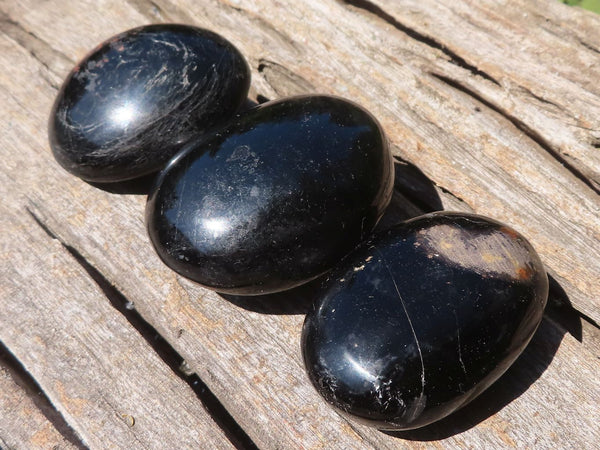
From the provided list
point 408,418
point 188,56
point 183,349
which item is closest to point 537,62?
point 188,56

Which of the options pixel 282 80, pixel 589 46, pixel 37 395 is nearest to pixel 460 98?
pixel 589 46

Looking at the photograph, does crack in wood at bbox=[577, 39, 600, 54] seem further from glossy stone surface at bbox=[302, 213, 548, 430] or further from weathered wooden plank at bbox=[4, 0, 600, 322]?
glossy stone surface at bbox=[302, 213, 548, 430]

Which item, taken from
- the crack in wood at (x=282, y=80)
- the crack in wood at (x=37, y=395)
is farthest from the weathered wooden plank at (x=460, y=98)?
the crack in wood at (x=37, y=395)

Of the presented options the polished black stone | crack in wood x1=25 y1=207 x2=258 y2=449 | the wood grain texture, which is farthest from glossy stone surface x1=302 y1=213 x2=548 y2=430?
crack in wood x1=25 y1=207 x2=258 y2=449

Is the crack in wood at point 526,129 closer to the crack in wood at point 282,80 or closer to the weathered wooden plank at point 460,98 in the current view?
the weathered wooden plank at point 460,98

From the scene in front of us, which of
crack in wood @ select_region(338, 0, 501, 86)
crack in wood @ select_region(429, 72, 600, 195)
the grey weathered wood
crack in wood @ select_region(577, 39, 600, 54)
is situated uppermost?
crack in wood @ select_region(577, 39, 600, 54)

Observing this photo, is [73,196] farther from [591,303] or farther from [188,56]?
[591,303]
